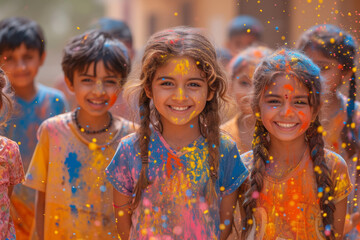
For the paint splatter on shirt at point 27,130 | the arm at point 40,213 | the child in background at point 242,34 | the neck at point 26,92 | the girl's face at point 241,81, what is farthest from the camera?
the child in background at point 242,34

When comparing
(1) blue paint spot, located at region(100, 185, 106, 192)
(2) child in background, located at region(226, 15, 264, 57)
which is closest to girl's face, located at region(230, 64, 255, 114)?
(1) blue paint spot, located at region(100, 185, 106, 192)

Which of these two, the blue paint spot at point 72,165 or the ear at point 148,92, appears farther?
the blue paint spot at point 72,165

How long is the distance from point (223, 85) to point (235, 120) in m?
0.66

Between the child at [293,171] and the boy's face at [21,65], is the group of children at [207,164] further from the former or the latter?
the boy's face at [21,65]

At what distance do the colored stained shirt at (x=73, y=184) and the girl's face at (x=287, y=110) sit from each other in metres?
0.79

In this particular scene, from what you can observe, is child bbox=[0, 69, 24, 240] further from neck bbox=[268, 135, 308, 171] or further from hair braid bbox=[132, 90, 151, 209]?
neck bbox=[268, 135, 308, 171]

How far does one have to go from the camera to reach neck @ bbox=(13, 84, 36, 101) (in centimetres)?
321

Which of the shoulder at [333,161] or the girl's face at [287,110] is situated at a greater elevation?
the girl's face at [287,110]

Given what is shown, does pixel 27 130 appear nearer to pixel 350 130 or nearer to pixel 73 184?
pixel 73 184

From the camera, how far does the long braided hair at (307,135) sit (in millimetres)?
2178

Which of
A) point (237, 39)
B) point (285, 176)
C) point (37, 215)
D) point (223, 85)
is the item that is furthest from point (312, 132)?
point (237, 39)

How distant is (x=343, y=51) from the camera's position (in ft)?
8.57

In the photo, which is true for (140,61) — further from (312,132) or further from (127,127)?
(312,132)

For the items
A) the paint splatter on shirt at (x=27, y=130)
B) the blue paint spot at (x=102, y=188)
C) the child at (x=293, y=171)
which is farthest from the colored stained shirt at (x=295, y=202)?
the paint splatter on shirt at (x=27, y=130)
